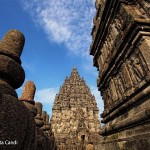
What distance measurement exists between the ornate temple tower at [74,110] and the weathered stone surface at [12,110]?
34.1m

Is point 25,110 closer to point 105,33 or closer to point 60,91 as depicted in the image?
point 105,33

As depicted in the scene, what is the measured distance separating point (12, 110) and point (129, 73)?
3.48 m

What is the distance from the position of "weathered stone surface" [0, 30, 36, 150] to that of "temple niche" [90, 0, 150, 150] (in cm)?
232

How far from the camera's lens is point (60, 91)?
46312 mm

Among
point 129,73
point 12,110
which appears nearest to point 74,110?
point 129,73

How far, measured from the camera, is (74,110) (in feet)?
141

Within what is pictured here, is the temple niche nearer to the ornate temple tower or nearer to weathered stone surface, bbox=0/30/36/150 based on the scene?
weathered stone surface, bbox=0/30/36/150

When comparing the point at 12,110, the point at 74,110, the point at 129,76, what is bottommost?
the point at 12,110

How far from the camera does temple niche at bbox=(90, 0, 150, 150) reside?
138 inches

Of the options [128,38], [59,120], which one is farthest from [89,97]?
[128,38]

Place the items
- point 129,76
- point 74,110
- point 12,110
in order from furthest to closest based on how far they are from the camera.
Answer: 1. point 74,110
2. point 129,76
3. point 12,110

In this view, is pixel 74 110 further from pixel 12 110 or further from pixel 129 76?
pixel 12 110

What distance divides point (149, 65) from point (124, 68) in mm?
1246

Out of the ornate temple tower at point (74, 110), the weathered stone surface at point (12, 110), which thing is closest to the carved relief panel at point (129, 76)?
the weathered stone surface at point (12, 110)
